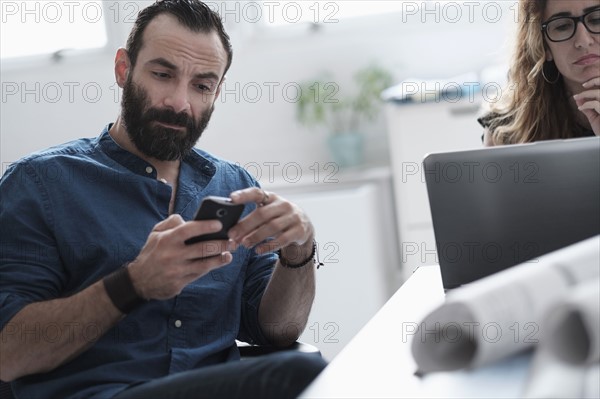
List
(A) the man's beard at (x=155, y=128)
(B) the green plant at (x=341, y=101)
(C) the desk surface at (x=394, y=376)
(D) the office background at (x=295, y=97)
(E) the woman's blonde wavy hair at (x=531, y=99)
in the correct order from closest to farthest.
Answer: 1. (C) the desk surface at (x=394, y=376)
2. (A) the man's beard at (x=155, y=128)
3. (E) the woman's blonde wavy hair at (x=531, y=99)
4. (D) the office background at (x=295, y=97)
5. (B) the green plant at (x=341, y=101)

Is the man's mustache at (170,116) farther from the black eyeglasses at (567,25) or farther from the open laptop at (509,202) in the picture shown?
the black eyeglasses at (567,25)

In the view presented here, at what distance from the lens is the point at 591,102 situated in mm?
1916

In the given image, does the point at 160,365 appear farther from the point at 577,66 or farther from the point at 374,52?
the point at 374,52

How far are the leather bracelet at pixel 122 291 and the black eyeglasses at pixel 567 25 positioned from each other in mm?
1217

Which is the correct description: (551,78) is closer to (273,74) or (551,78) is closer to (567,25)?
(567,25)

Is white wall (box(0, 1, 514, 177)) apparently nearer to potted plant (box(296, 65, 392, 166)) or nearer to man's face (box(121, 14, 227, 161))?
potted plant (box(296, 65, 392, 166))

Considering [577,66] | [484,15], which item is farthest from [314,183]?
[577,66]

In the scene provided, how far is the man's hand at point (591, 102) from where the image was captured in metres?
1.92

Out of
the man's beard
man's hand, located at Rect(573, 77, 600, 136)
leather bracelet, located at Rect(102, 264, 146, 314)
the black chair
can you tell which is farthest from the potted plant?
leather bracelet, located at Rect(102, 264, 146, 314)

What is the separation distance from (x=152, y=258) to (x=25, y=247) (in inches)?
10.6

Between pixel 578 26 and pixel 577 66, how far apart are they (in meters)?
0.11

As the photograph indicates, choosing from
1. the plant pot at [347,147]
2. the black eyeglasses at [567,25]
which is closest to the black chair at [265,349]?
the black eyeglasses at [567,25]

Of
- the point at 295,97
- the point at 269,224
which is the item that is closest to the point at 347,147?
the point at 295,97

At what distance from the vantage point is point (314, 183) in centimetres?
363
